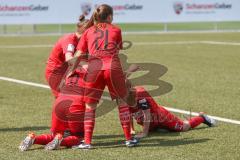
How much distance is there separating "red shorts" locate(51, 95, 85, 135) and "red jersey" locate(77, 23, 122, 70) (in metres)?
1.08

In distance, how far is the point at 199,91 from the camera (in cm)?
1451

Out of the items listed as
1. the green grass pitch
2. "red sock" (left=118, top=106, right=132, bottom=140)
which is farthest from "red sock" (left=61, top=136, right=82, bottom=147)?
"red sock" (left=118, top=106, right=132, bottom=140)

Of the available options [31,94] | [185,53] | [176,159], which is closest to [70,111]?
[176,159]

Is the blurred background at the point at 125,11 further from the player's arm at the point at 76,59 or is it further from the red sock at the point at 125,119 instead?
the red sock at the point at 125,119

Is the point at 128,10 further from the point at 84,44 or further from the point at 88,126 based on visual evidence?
the point at 88,126

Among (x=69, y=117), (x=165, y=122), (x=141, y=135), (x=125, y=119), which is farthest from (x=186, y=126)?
(x=69, y=117)

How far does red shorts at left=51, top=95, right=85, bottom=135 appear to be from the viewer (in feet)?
30.4

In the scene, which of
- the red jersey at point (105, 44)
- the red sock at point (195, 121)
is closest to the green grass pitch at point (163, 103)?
the red sock at point (195, 121)

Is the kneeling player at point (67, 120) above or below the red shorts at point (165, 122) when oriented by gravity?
above

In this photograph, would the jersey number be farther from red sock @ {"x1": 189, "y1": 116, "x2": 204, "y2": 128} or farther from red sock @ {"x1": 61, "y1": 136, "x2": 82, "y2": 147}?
red sock @ {"x1": 189, "y1": 116, "x2": 204, "y2": 128}

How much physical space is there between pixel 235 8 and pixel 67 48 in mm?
27407

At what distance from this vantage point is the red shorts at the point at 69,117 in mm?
9273

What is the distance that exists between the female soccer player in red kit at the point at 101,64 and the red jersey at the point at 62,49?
2.91 ft

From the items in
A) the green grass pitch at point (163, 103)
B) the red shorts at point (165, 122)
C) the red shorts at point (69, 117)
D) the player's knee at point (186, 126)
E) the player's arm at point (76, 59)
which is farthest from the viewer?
the player's knee at point (186, 126)
